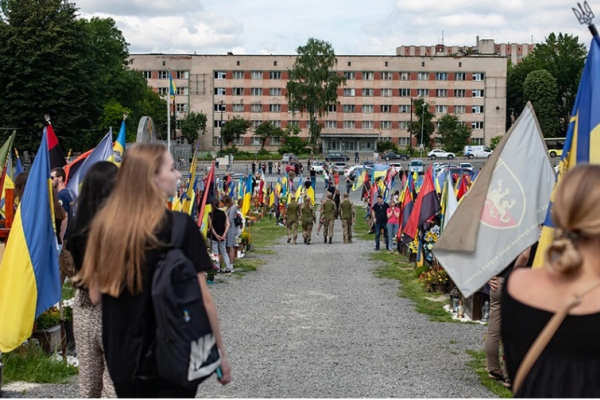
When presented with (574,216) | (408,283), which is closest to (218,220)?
(408,283)

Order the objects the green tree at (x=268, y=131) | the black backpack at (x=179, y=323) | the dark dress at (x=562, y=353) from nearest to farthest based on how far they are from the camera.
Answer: the dark dress at (x=562, y=353), the black backpack at (x=179, y=323), the green tree at (x=268, y=131)

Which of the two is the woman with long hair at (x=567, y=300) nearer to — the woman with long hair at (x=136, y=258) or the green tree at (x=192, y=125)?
the woman with long hair at (x=136, y=258)

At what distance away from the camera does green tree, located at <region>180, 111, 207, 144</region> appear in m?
113

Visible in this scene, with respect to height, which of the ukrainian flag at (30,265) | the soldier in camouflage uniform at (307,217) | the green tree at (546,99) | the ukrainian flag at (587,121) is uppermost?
the green tree at (546,99)

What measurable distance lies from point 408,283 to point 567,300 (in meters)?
15.4

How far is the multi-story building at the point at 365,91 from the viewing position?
123625mm

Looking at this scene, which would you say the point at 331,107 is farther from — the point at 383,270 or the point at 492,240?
the point at 492,240

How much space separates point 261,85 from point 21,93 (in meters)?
64.6

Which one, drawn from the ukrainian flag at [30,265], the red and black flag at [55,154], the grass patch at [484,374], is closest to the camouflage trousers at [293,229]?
the red and black flag at [55,154]

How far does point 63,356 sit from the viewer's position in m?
9.62

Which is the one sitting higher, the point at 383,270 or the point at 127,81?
the point at 127,81

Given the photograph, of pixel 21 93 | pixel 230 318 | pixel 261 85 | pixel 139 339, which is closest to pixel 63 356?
pixel 230 318

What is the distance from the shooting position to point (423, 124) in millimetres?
113500

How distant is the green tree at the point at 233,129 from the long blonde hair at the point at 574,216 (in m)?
112
